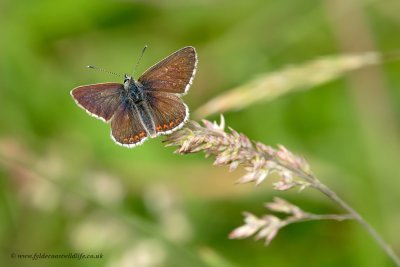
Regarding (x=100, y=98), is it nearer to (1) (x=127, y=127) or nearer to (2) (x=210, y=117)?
(1) (x=127, y=127)

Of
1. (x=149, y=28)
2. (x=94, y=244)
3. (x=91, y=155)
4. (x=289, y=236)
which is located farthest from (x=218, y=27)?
(x=94, y=244)

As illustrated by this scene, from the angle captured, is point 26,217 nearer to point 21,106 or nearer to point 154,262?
point 21,106

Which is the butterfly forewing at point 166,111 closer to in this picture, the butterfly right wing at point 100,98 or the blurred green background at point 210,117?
the butterfly right wing at point 100,98

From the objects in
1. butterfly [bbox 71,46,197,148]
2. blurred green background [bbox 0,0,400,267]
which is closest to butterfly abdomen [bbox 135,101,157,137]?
butterfly [bbox 71,46,197,148]

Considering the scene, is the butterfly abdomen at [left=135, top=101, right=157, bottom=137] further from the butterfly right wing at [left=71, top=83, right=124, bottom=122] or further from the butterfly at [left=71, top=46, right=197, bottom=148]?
the butterfly right wing at [left=71, top=83, right=124, bottom=122]

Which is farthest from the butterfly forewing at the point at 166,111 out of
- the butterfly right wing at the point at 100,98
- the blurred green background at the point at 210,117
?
the blurred green background at the point at 210,117

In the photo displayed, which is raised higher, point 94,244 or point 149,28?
point 149,28

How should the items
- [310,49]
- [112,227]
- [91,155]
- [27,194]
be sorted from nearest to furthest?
1. [112,227]
2. [27,194]
3. [91,155]
4. [310,49]
